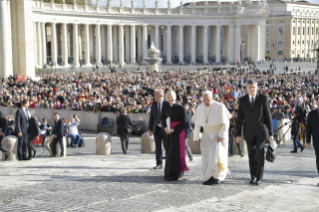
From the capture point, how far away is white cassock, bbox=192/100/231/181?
920cm

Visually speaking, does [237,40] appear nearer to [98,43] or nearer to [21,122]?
[98,43]

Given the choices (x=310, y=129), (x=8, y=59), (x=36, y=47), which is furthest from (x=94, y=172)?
(x=36, y=47)

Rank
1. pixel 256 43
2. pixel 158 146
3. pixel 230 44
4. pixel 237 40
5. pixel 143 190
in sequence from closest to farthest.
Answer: pixel 143 190 < pixel 158 146 < pixel 237 40 < pixel 230 44 < pixel 256 43

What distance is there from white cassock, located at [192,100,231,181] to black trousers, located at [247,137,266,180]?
53cm

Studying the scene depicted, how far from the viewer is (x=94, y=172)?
36.0 ft

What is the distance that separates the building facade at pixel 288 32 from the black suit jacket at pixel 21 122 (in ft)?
356

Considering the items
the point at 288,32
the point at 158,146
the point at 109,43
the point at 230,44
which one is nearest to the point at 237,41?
the point at 230,44

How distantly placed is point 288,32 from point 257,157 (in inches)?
4532

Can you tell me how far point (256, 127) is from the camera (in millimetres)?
9344

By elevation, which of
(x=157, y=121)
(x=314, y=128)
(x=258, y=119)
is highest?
(x=258, y=119)

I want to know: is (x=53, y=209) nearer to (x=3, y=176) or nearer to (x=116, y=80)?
(x=3, y=176)

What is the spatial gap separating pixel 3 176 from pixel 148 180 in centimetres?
339

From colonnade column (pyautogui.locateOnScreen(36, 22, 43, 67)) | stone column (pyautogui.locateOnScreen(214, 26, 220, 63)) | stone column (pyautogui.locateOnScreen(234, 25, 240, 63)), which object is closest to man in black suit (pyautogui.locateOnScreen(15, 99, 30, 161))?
colonnade column (pyautogui.locateOnScreen(36, 22, 43, 67))

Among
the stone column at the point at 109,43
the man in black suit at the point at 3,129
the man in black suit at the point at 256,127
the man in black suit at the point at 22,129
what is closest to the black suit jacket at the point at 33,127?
the man in black suit at the point at 22,129
